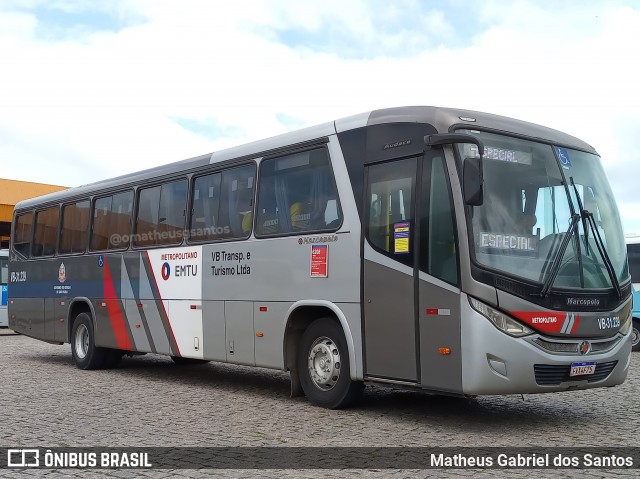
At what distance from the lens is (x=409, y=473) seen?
256 inches

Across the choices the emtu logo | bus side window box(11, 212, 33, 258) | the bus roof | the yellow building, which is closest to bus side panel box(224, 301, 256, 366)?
the emtu logo

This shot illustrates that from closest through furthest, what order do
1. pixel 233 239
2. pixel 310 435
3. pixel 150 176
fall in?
pixel 310 435, pixel 233 239, pixel 150 176

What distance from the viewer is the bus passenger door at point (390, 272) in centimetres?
881

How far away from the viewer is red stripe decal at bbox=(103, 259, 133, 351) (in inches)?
568

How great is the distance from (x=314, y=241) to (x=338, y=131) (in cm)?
138

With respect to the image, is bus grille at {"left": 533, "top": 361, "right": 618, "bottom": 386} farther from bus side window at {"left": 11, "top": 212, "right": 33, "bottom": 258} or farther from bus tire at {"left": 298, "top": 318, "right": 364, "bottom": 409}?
bus side window at {"left": 11, "top": 212, "right": 33, "bottom": 258}

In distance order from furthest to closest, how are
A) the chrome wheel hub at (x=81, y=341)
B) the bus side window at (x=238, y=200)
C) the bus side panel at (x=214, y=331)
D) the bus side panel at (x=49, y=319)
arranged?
the bus side panel at (x=49, y=319) < the chrome wheel hub at (x=81, y=341) < the bus side panel at (x=214, y=331) < the bus side window at (x=238, y=200)

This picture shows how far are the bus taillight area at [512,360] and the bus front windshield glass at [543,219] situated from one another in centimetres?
58

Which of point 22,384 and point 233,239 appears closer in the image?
point 233,239

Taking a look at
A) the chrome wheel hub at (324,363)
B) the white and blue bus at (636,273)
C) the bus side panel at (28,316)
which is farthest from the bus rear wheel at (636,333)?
the bus side panel at (28,316)

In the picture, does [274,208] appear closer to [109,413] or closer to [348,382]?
[348,382]

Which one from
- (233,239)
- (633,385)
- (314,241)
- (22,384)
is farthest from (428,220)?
(22,384)

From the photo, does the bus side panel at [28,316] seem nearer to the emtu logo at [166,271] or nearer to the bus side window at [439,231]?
the emtu logo at [166,271]

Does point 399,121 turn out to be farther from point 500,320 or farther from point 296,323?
point 296,323
